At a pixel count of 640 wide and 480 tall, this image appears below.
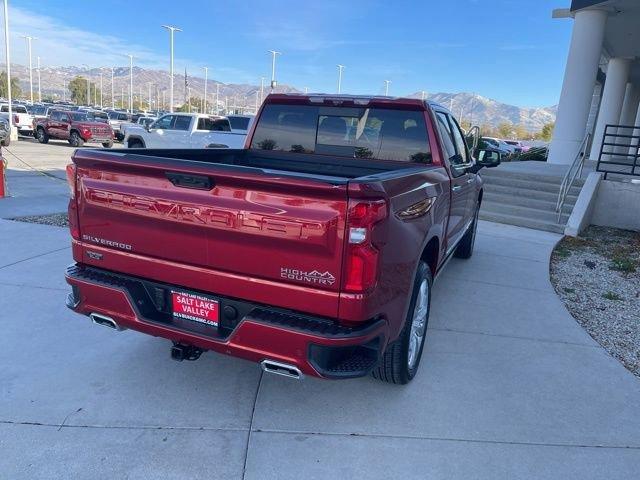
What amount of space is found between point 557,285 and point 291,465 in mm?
5018

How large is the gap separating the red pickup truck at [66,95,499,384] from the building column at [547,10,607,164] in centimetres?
1641

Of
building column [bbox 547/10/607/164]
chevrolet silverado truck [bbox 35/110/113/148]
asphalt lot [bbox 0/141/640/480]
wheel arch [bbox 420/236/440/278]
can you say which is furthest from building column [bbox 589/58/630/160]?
chevrolet silverado truck [bbox 35/110/113/148]

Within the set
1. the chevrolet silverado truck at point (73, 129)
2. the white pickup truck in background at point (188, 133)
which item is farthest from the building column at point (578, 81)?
the chevrolet silverado truck at point (73, 129)

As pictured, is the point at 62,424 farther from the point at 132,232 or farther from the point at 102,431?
the point at 132,232

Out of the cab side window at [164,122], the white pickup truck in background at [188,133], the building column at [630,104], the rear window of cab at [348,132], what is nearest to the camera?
the rear window of cab at [348,132]

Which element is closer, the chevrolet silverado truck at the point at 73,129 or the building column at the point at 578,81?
the building column at the point at 578,81

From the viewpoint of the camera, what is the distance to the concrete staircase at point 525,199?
10523 mm

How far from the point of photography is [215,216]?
2680 millimetres

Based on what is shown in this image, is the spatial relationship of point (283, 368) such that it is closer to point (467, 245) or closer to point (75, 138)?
point (467, 245)

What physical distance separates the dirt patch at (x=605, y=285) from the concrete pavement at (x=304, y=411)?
0.41 meters

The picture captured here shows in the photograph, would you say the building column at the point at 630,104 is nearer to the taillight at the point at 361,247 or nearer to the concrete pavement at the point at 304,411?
the concrete pavement at the point at 304,411

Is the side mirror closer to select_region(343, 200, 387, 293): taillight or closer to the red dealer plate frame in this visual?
select_region(343, 200, 387, 293): taillight

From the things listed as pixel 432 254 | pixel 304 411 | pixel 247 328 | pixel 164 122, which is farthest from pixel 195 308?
pixel 164 122

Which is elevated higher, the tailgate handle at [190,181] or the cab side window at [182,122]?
the cab side window at [182,122]
